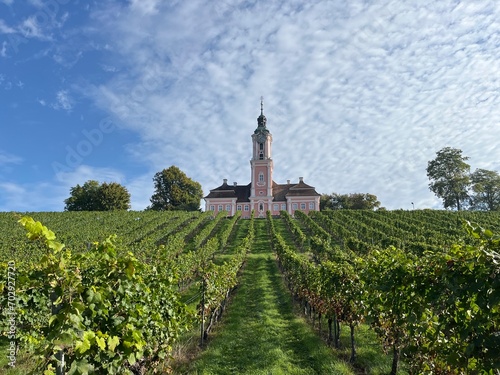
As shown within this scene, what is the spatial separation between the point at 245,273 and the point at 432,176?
54.7 m

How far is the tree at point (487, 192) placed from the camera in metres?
64.3

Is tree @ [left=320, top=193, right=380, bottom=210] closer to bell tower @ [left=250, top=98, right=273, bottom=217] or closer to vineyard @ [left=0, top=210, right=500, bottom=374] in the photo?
bell tower @ [left=250, top=98, right=273, bottom=217]

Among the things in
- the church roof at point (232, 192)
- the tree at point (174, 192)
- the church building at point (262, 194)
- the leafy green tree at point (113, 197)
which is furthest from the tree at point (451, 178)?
the leafy green tree at point (113, 197)

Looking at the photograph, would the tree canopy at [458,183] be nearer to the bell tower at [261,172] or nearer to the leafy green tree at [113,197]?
the bell tower at [261,172]

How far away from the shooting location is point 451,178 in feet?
202

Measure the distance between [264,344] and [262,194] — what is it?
58488mm

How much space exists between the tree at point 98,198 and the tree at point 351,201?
42.2m

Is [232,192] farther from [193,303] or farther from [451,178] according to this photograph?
[193,303]

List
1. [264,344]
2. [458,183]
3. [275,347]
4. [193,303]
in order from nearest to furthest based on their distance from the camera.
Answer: [275,347] < [264,344] < [193,303] < [458,183]

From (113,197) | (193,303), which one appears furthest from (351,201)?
(193,303)

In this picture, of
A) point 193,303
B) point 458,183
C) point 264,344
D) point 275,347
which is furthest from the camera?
point 458,183

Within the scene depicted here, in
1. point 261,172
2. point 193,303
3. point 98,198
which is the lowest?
point 193,303

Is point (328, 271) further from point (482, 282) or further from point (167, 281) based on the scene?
point (482, 282)

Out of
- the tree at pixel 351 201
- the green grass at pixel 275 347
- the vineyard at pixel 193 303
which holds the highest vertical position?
the tree at pixel 351 201
